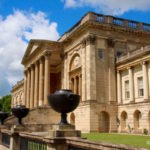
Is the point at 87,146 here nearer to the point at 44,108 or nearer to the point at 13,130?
the point at 13,130

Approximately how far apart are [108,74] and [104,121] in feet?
22.8

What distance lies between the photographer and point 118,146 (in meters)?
5.90

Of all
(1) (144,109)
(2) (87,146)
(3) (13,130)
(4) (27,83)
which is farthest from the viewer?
(4) (27,83)

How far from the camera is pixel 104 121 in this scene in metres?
40.2

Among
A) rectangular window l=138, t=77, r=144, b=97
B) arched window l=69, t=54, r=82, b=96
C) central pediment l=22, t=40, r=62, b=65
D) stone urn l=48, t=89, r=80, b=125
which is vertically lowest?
stone urn l=48, t=89, r=80, b=125

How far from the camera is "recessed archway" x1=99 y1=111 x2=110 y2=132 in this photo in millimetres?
39594

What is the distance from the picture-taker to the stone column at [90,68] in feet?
129

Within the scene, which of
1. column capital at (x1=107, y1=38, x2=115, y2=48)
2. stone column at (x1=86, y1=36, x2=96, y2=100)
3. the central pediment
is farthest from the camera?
the central pediment

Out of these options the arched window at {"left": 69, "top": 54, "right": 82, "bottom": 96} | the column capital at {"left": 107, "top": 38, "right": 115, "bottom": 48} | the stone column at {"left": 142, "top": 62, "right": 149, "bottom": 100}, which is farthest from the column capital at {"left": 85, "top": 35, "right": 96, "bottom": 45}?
the stone column at {"left": 142, "top": 62, "right": 149, "bottom": 100}

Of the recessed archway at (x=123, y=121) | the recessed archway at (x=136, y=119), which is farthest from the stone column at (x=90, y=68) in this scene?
the recessed archway at (x=136, y=119)

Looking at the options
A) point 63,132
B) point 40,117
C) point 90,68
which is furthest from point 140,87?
point 63,132

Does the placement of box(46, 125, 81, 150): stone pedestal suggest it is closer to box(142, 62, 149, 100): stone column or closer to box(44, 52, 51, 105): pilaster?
box(142, 62, 149, 100): stone column

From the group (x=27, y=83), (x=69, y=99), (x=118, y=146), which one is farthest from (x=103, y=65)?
(x=118, y=146)

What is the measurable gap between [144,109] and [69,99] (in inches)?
1102
